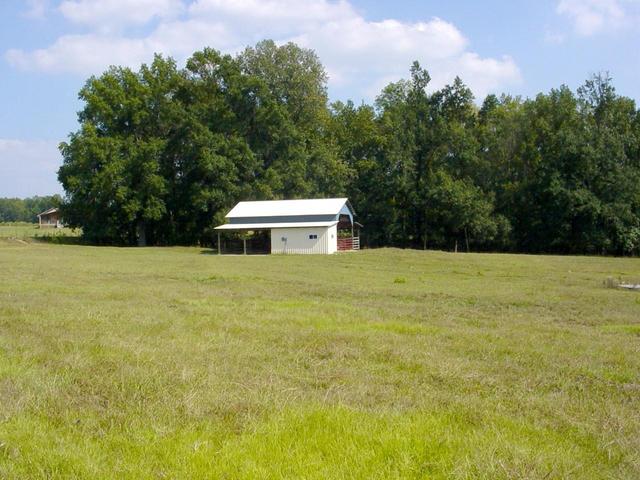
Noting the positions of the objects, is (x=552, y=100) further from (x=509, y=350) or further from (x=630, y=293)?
(x=509, y=350)

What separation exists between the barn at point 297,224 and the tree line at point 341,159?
5545mm

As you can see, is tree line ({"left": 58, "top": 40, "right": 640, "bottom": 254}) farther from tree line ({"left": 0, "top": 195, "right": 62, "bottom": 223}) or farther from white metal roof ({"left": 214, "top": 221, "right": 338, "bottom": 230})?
tree line ({"left": 0, "top": 195, "right": 62, "bottom": 223})

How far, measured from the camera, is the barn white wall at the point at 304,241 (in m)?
48.2

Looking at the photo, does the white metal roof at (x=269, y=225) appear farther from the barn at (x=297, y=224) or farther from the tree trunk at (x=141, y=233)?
the tree trunk at (x=141, y=233)

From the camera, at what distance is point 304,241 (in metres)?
48.9

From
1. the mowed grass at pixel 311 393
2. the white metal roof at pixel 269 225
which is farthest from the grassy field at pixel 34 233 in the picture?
the mowed grass at pixel 311 393

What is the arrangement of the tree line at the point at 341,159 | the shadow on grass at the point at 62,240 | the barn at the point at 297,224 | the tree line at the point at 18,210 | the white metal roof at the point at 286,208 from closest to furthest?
the barn at the point at 297,224 → the white metal roof at the point at 286,208 → the tree line at the point at 341,159 → the shadow on grass at the point at 62,240 → the tree line at the point at 18,210

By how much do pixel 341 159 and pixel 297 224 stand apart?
17.7m

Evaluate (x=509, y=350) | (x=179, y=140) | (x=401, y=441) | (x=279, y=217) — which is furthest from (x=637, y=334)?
(x=179, y=140)

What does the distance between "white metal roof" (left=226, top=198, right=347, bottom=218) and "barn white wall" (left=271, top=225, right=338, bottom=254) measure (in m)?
1.93

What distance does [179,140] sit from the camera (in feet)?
Answer: 198

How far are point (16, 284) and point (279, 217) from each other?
110 feet

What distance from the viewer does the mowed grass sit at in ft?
14.3

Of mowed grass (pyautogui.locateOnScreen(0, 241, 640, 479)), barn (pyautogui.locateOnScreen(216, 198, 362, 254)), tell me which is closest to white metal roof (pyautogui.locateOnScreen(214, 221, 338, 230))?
barn (pyautogui.locateOnScreen(216, 198, 362, 254))
